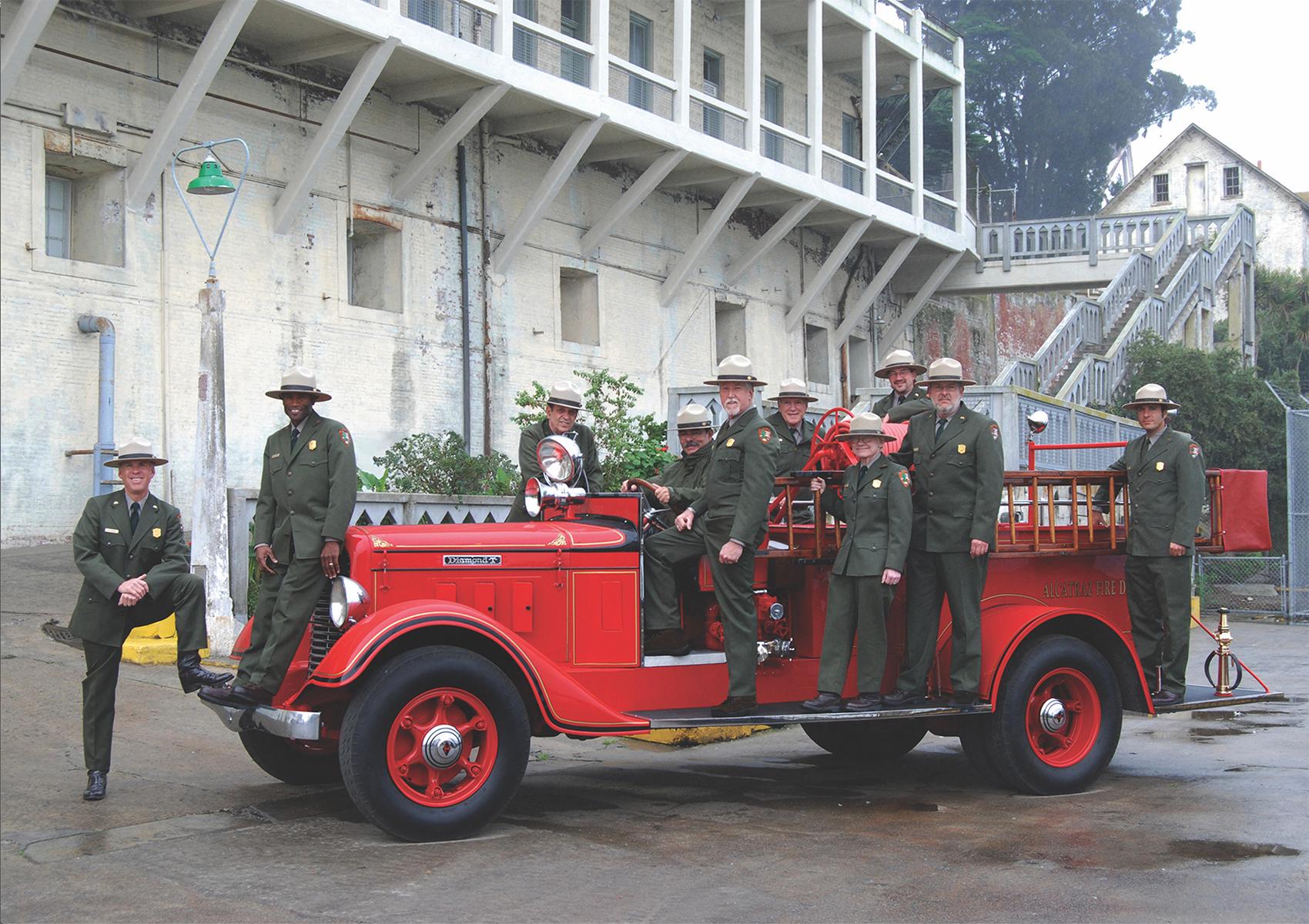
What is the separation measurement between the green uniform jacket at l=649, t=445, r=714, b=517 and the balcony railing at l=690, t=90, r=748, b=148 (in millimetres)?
15854

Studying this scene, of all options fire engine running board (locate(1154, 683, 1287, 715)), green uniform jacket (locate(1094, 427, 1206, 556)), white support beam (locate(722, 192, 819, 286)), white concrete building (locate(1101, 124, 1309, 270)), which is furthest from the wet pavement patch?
white concrete building (locate(1101, 124, 1309, 270))

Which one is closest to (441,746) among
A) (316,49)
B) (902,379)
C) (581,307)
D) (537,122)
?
(902,379)

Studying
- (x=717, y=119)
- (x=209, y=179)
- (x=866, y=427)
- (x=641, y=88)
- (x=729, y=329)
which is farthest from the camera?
(x=729, y=329)

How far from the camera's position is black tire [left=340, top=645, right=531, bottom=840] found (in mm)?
6930

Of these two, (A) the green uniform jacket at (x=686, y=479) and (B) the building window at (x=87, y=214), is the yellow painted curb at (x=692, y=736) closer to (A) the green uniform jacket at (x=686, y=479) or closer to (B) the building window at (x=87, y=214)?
(A) the green uniform jacket at (x=686, y=479)

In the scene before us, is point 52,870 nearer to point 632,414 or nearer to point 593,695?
point 593,695

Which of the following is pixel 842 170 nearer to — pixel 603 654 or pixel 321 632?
pixel 603 654

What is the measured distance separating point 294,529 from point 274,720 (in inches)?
42.9

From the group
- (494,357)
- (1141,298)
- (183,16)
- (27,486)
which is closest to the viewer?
(27,486)

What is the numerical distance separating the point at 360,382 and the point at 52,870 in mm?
14034

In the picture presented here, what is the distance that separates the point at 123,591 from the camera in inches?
313

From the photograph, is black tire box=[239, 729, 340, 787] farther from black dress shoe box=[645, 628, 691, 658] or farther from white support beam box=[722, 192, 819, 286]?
white support beam box=[722, 192, 819, 286]

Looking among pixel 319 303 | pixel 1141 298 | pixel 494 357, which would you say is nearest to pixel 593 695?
Result: pixel 319 303

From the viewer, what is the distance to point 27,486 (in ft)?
53.2
